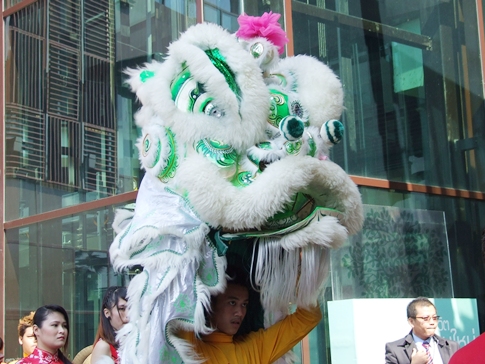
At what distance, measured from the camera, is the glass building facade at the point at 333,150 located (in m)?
7.22

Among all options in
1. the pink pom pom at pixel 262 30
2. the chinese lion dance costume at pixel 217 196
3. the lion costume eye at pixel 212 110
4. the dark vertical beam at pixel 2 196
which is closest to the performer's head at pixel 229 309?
the chinese lion dance costume at pixel 217 196

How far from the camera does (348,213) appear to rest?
10.1ft

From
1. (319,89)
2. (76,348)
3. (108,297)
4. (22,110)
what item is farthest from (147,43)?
(319,89)

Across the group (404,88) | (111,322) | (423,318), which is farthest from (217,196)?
(404,88)

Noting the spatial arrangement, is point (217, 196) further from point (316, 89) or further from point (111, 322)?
point (111, 322)

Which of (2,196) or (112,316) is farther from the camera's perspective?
(2,196)

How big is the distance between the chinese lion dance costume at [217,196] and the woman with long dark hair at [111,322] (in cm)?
129

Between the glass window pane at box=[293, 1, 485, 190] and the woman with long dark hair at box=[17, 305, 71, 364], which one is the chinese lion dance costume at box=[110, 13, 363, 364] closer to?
the woman with long dark hair at box=[17, 305, 71, 364]

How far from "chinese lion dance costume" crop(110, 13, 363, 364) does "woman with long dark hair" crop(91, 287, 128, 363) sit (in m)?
1.29

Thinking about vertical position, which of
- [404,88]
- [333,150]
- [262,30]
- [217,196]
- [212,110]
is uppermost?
[404,88]

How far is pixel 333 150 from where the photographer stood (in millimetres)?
7039

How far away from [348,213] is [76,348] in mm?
5527

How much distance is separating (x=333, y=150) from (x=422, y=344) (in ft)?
7.34

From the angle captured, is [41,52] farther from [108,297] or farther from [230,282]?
[230,282]
